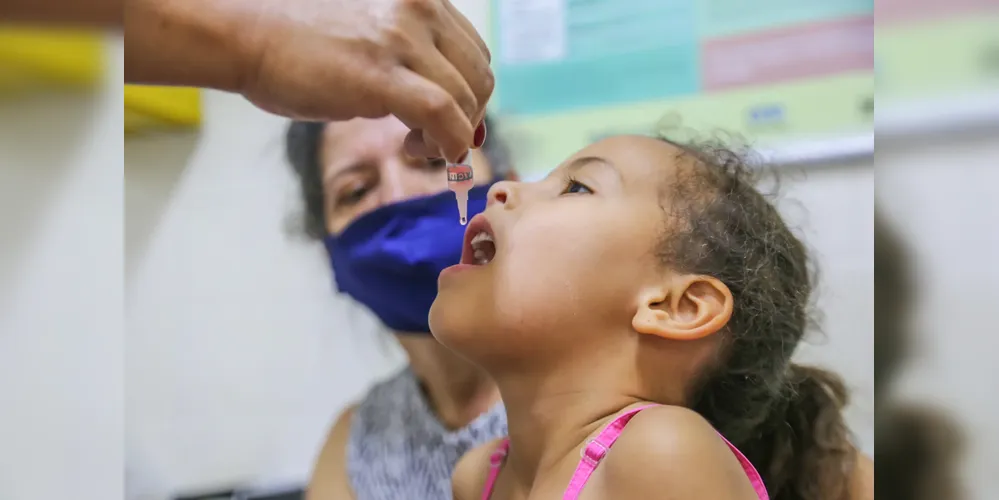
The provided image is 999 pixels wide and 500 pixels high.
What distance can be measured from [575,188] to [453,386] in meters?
0.44

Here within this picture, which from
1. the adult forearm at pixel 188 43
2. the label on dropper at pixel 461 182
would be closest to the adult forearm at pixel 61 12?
the adult forearm at pixel 188 43

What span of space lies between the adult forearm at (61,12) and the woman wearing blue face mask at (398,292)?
0.65 meters

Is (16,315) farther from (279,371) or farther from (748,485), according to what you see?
(279,371)

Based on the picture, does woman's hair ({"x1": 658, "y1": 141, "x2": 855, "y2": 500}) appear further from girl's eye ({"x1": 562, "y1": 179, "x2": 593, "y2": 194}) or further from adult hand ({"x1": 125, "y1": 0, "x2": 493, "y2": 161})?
adult hand ({"x1": 125, "y1": 0, "x2": 493, "y2": 161})

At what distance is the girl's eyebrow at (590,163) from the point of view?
2.65 feet

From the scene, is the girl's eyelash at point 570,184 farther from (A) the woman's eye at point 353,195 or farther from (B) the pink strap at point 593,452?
(A) the woman's eye at point 353,195

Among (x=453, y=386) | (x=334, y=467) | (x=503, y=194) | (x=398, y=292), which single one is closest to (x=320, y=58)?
(x=503, y=194)

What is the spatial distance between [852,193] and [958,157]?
64 cm

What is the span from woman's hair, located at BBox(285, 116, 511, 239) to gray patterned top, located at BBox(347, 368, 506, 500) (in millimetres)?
319

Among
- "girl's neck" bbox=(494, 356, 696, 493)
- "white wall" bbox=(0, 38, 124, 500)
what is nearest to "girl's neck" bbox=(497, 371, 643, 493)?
"girl's neck" bbox=(494, 356, 696, 493)

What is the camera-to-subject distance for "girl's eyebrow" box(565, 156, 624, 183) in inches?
31.8

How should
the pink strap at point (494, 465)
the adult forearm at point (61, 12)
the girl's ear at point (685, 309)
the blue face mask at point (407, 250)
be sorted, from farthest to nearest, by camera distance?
the blue face mask at point (407, 250) < the pink strap at point (494, 465) < the girl's ear at point (685, 309) < the adult forearm at point (61, 12)

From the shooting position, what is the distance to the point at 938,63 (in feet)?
1.38

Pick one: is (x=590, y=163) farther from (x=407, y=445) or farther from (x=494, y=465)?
(x=407, y=445)
